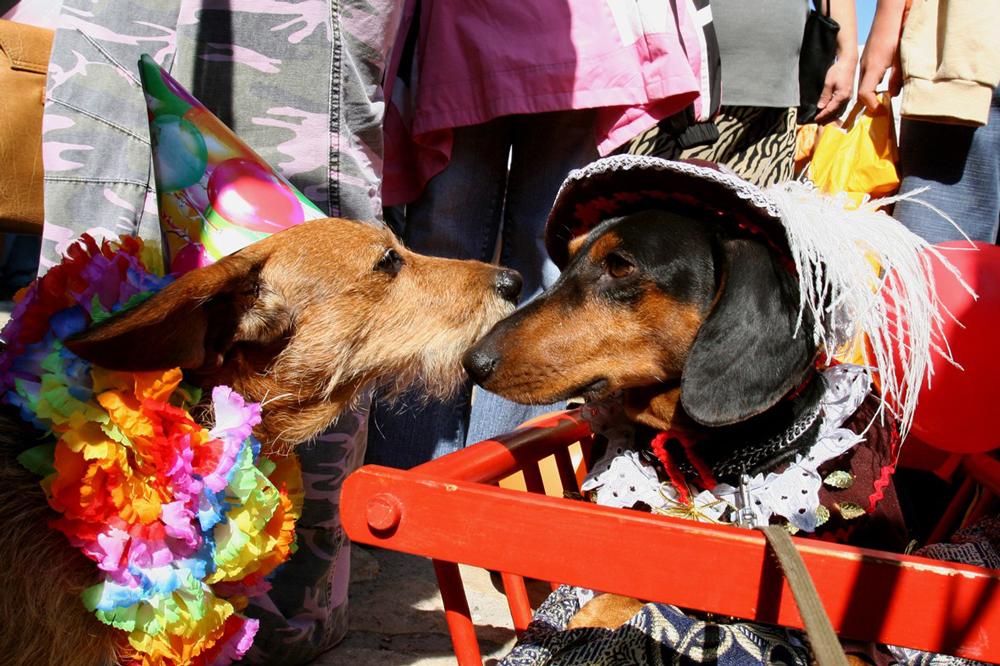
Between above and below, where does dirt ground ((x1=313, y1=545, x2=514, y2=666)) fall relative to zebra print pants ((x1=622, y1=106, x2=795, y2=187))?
below

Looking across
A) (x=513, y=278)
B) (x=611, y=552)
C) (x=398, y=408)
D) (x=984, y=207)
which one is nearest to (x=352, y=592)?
(x=398, y=408)

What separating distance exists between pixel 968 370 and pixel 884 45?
7.64 feet

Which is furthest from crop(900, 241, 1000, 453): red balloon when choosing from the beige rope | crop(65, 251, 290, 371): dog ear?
crop(65, 251, 290, 371): dog ear

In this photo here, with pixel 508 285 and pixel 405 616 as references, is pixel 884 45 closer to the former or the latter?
pixel 508 285

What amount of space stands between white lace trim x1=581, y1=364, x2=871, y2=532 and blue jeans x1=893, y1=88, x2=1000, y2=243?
1.95 m

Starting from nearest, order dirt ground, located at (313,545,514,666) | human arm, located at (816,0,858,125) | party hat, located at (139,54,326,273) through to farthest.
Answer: party hat, located at (139,54,326,273)
dirt ground, located at (313,545,514,666)
human arm, located at (816,0,858,125)

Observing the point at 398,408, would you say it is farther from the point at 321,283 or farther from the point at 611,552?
the point at 611,552

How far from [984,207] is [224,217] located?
126 inches

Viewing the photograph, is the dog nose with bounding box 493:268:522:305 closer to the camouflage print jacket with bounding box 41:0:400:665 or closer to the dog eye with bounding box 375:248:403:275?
the dog eye with bounding box 375:248:403:275

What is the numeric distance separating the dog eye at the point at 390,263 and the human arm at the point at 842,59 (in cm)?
259

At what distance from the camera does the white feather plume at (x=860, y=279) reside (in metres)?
1.74

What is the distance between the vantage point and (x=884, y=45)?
3.79 metres

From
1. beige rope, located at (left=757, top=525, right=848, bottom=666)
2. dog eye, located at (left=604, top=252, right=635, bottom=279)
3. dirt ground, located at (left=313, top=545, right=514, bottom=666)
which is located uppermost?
beige rope, located at (left=757, top=525, right=848, bottom=666)

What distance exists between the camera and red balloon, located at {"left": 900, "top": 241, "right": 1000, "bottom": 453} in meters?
2.03
